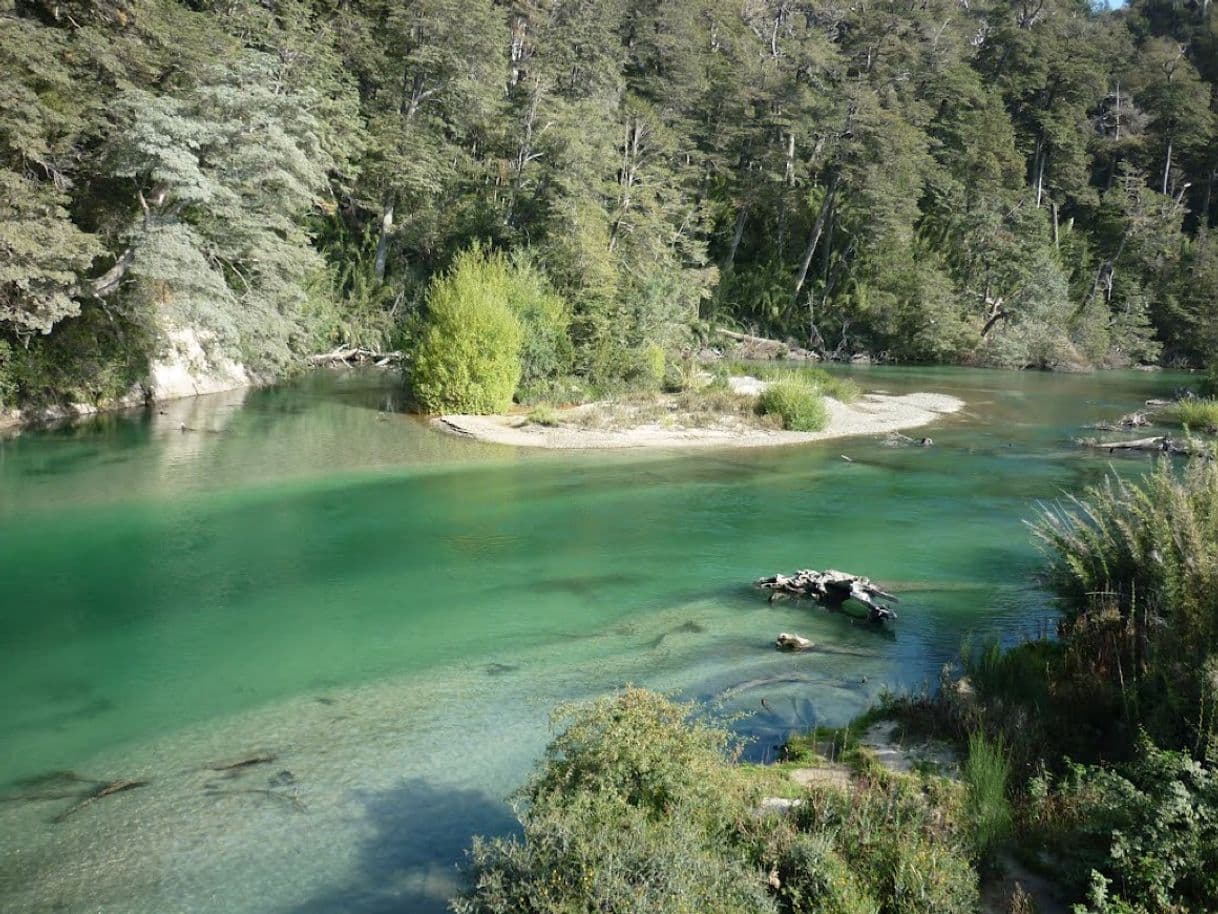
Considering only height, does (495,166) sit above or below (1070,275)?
above

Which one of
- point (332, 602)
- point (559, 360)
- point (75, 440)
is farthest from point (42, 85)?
point (332, 602)

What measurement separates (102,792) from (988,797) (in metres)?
7.39

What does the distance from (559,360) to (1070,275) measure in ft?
165

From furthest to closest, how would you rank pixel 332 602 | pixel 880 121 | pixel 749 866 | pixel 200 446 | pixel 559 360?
pixel 880 121 < pixel 559 360 < pixel 200 446 < pixel 332 602 < pixel 749 866

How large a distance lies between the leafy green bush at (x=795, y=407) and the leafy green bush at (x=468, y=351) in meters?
9.03

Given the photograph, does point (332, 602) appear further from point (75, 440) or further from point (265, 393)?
point (265, 393)

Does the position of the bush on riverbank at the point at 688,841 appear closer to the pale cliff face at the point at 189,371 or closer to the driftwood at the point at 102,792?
the driftwood at the point at 102,792

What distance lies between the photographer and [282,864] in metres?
6.45

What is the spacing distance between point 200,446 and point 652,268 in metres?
22.1

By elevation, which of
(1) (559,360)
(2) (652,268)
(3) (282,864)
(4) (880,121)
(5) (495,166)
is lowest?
(3) (282,864)

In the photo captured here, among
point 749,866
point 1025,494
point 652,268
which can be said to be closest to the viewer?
point 749,866

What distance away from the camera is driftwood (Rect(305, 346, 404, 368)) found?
43.4 meters

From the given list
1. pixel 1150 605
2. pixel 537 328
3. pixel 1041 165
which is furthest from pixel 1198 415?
pixel 1041 165

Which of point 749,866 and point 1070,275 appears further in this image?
point 1070,275
